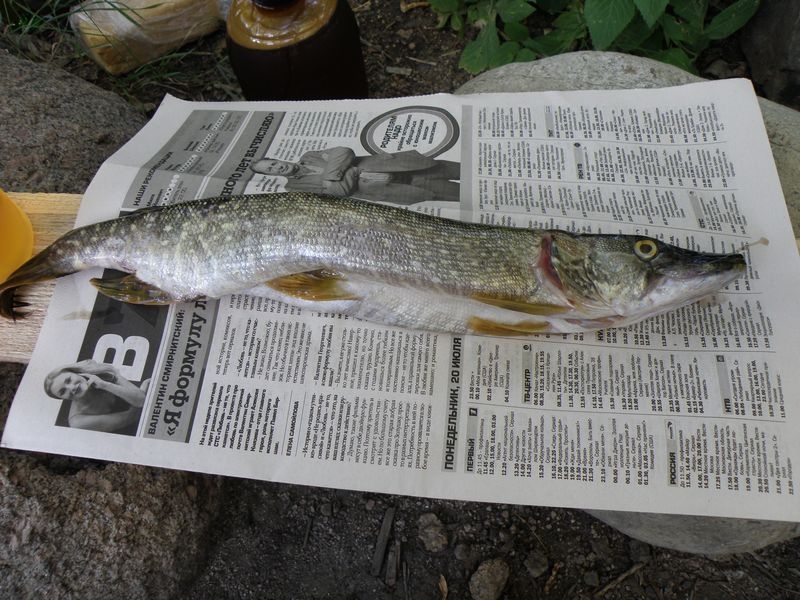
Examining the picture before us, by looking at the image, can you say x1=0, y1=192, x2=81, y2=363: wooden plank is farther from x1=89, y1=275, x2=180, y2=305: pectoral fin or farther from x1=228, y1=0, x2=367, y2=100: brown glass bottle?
x1=228, y1=0, x2=367, y2=100: brown glass bottle

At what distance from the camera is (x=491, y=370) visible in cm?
156

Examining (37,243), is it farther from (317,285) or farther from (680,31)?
(680,31)

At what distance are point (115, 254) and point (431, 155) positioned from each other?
1039 millimetres

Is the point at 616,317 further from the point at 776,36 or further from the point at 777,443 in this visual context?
the point at 776,36

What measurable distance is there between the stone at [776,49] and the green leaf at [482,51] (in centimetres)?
117

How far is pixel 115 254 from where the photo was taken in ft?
5.17

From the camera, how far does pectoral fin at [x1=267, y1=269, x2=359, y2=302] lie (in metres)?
1.51

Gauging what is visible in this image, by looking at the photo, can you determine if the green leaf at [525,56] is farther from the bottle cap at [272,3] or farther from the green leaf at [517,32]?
the bottle cap at [272,3]

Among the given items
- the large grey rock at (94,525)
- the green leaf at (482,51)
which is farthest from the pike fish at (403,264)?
the green leaf at (482,51)

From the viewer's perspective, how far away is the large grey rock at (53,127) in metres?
1.98

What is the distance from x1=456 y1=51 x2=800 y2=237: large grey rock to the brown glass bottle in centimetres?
52

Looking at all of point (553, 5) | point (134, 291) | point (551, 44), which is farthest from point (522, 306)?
point (553, 5)

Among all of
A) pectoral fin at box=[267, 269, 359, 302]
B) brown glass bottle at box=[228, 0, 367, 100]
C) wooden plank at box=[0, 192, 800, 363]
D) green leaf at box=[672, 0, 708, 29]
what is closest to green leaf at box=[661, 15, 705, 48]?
green leaf at box=[672, 0, 708, 29]

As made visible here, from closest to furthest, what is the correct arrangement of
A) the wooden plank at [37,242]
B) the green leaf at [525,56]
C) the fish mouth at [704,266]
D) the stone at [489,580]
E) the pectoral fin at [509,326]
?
the fish mouth at [704,266] < the pectoral fin at [509,326] < the wooden plank at [37,242] < the stone at [489,580] < the green leaf at [525,56]
